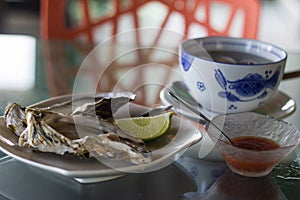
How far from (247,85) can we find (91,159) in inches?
10.7

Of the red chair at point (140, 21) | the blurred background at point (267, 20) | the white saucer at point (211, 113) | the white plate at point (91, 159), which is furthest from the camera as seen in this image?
the blurred background at point (267, 20)

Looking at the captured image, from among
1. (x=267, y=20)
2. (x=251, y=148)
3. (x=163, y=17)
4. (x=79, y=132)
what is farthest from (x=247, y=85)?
(x=267, y=20)

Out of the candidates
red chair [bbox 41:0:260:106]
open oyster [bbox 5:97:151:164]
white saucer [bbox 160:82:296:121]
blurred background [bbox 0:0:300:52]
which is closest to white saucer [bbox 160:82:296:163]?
white saucer [bbox 160:82:296:121]

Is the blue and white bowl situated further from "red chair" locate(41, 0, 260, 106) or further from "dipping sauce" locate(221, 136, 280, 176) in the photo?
"red chair" locate(41, 0, 260, 106)

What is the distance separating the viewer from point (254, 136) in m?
0.64

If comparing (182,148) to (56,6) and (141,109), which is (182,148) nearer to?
(141,109)

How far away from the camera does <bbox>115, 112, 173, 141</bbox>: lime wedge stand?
23.6 inches

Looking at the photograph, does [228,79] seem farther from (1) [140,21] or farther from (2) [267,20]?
(2) [267,20]

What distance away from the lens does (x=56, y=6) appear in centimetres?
111

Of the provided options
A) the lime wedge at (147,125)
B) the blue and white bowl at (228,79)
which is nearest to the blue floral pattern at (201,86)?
the blue and white bowl at (228,79)

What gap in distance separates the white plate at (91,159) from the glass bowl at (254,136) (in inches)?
1.4

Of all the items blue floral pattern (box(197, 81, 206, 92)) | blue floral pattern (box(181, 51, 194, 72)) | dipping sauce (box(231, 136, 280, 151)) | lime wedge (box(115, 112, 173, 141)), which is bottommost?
dipping sauce (box(231, 136, 280, 151))

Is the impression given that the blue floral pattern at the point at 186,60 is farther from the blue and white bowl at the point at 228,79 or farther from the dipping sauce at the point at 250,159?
the dipping sauce at the point at 250,159

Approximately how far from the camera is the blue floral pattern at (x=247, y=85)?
2.31 ft
